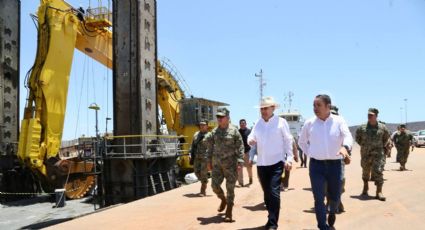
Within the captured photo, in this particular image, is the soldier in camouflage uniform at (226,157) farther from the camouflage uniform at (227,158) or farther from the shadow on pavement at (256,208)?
the shadow on pavement at (256,208)

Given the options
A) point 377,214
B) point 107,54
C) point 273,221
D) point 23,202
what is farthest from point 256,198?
point 107,54

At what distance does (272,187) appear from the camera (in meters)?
5.31

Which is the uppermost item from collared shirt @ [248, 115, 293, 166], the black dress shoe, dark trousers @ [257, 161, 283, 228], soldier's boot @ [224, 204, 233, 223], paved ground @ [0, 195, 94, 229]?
collared shirt @ [248, 115, 293, 166]

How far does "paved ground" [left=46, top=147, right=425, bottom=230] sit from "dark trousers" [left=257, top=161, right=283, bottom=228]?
1.82 ft

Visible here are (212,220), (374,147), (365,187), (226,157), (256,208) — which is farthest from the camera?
(365,187)

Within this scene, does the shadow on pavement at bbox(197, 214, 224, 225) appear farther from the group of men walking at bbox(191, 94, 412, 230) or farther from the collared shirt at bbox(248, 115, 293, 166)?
the collared shirt at bbox(248, 115, 293, 166)

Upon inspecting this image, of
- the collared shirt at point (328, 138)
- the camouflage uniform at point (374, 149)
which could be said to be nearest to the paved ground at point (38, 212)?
the camouflage uniform at point (374, 149)

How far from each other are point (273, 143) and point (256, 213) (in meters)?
1.99

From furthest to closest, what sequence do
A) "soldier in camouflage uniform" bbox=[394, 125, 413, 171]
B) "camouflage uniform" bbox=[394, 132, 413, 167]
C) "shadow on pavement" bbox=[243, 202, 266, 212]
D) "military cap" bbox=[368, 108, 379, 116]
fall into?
1. "camouflage uniform" bbox=[394, 132, 413, 167]
2. "soldier in camouflage uniform" bbox=[394, 125, 413, 171]
3. "military cap" bbox=[368, 108, 379, 116]
4. "shadow on pavement" bbox=[243, 202, 266, 212]

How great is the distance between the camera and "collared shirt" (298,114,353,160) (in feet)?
15.8

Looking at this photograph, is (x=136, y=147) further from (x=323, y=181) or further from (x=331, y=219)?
(x=323, y=181)

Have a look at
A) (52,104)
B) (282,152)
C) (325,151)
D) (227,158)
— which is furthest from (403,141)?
(52,104)

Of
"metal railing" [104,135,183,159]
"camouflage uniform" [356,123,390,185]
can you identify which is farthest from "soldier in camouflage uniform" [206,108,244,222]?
"metal railing" [104,135,183,159]

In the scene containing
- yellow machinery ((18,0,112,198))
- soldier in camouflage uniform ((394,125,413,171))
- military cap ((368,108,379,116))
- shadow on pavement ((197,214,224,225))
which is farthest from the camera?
yellow machinery ((18,0,112,198))
